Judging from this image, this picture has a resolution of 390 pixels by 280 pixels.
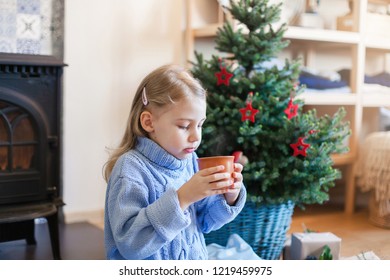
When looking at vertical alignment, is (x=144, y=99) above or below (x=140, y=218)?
above

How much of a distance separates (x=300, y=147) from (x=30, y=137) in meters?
0.83

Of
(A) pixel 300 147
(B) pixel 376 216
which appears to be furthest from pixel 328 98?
(A) pixel 300 147

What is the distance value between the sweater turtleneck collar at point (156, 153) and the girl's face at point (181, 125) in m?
0.01

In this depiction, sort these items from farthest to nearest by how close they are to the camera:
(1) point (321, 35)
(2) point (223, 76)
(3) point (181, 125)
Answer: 1. (1) point (321, 35)
2. (2) point (223, 76)
3. (3) point (181, 125)

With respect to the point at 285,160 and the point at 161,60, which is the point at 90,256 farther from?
the point at 161,60

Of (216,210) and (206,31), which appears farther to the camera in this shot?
(206,31)

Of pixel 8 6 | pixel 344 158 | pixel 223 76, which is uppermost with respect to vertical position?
pixel 8 6

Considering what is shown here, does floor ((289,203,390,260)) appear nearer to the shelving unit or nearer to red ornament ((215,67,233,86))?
the shelving unit

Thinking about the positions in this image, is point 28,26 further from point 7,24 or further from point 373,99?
point 373,99

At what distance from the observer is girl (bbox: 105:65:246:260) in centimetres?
89

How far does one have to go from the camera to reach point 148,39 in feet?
6.68

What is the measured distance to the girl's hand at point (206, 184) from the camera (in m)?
0.87

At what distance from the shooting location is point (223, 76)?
1.64 metres

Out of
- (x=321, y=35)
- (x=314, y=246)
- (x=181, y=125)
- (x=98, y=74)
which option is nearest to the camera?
(x=181, y=125)
